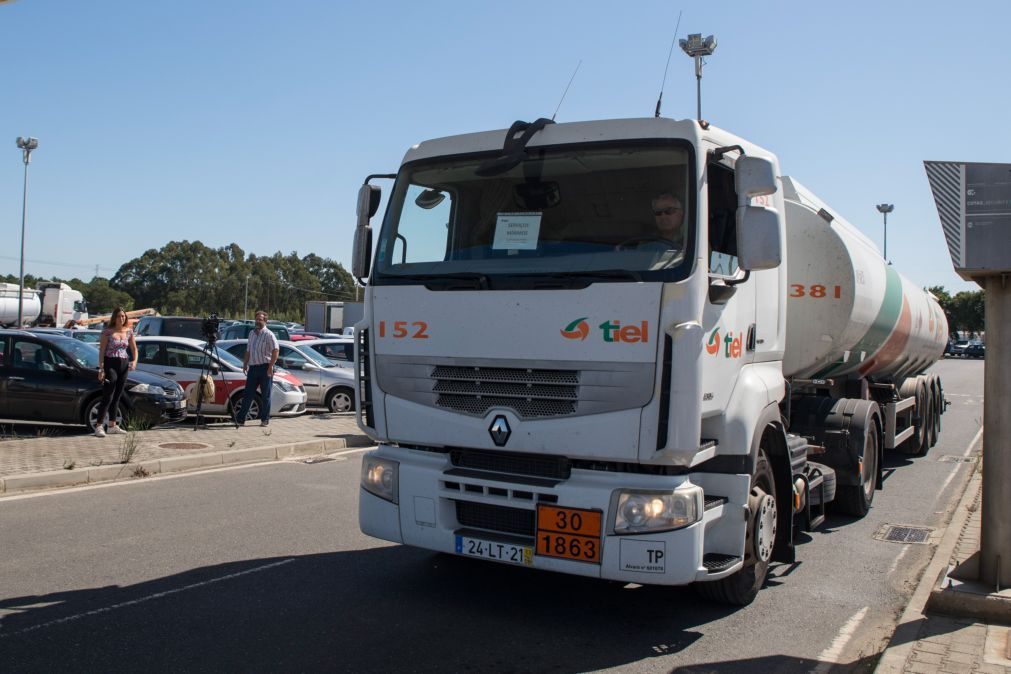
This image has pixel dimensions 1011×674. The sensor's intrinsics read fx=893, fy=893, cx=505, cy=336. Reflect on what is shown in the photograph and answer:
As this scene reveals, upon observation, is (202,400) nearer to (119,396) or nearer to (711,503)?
(119,396)

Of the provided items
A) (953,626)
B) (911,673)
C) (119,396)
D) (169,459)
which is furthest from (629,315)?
(119,396)

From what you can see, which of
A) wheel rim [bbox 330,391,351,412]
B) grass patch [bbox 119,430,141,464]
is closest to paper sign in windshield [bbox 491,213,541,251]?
grass patch [bbox 119,430,141,464]

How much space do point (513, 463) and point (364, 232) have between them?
1910mm

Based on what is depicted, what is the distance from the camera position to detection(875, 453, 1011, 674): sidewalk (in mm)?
4445

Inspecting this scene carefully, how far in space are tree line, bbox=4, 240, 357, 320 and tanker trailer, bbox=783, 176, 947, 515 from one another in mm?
110622

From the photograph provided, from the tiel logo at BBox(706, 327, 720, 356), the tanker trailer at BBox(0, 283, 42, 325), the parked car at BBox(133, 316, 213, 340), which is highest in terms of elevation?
the tanker trailer at BBox(0, 283, 42, 325)

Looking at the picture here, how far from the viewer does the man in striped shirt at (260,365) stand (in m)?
14.4

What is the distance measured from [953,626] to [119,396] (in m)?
11.1

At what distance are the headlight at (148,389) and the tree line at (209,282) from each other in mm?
Result: 104576

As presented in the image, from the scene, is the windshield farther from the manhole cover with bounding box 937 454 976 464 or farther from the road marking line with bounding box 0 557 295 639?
the manhole cover with bounding box 937 454 976 464

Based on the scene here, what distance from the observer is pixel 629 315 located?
188 inches

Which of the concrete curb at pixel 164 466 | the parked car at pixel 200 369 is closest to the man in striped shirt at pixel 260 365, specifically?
the parked car at pixel 200 369

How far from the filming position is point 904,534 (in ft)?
27.0

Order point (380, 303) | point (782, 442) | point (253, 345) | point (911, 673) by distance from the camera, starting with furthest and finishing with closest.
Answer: point (253, 345), point (782, 442), point (380, 303), point (911, 673)
